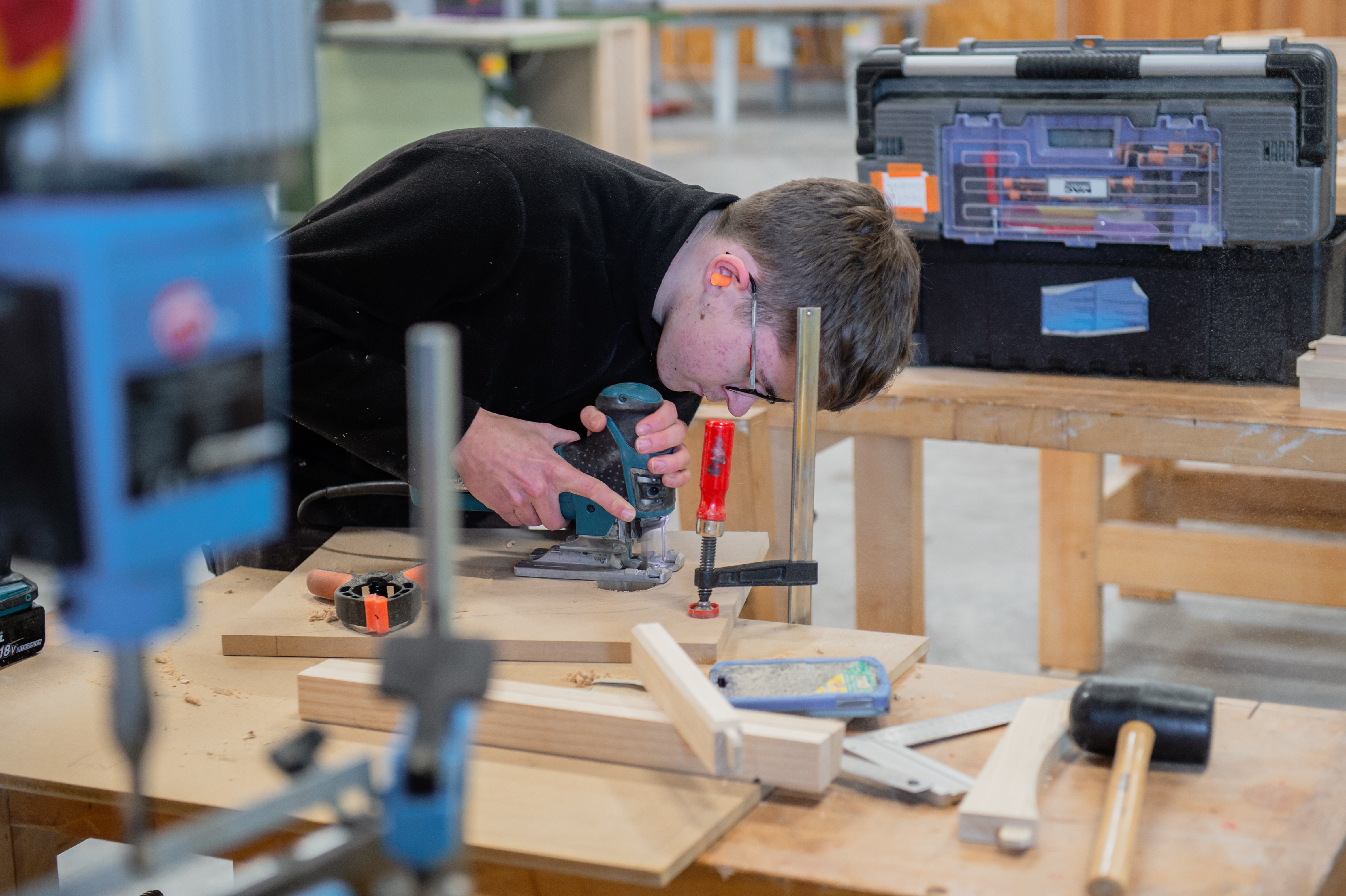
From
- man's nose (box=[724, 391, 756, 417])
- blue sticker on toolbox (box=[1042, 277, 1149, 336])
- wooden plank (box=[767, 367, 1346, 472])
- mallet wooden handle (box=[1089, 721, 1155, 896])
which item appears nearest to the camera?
mallet wooden handle (box=[1089, 721, 1155, 896])

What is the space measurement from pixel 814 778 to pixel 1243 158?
1.29 meters

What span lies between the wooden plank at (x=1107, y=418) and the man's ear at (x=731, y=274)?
0.52 meters

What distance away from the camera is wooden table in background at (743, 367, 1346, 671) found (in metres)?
1.88

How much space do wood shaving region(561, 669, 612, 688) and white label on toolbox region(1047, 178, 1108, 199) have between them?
45.2 inches

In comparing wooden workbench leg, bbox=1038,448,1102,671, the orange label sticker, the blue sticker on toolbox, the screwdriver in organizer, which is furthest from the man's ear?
wooden workbench leg, bbox=1038,448,1102,671

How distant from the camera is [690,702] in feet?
3.63

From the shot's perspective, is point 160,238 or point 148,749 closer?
point 160,238

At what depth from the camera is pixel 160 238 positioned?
0.59 metres

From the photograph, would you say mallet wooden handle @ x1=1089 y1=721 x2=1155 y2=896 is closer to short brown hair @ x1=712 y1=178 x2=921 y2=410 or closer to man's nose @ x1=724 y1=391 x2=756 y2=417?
short brown hair @ x1=712 y1=178 x2=921 y2=410

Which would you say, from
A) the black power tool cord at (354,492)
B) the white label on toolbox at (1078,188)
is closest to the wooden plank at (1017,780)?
the black power tool cord at (354,492)

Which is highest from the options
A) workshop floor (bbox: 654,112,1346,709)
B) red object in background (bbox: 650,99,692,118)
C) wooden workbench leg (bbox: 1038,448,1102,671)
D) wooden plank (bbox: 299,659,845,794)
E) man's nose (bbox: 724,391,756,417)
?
red object in background (bbox: 650,99,692,118)

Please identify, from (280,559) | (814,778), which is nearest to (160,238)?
(814,778)

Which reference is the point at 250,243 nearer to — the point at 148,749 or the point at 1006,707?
the point at 148,749

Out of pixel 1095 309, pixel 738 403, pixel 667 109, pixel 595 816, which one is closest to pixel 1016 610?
pixel 1095 309
